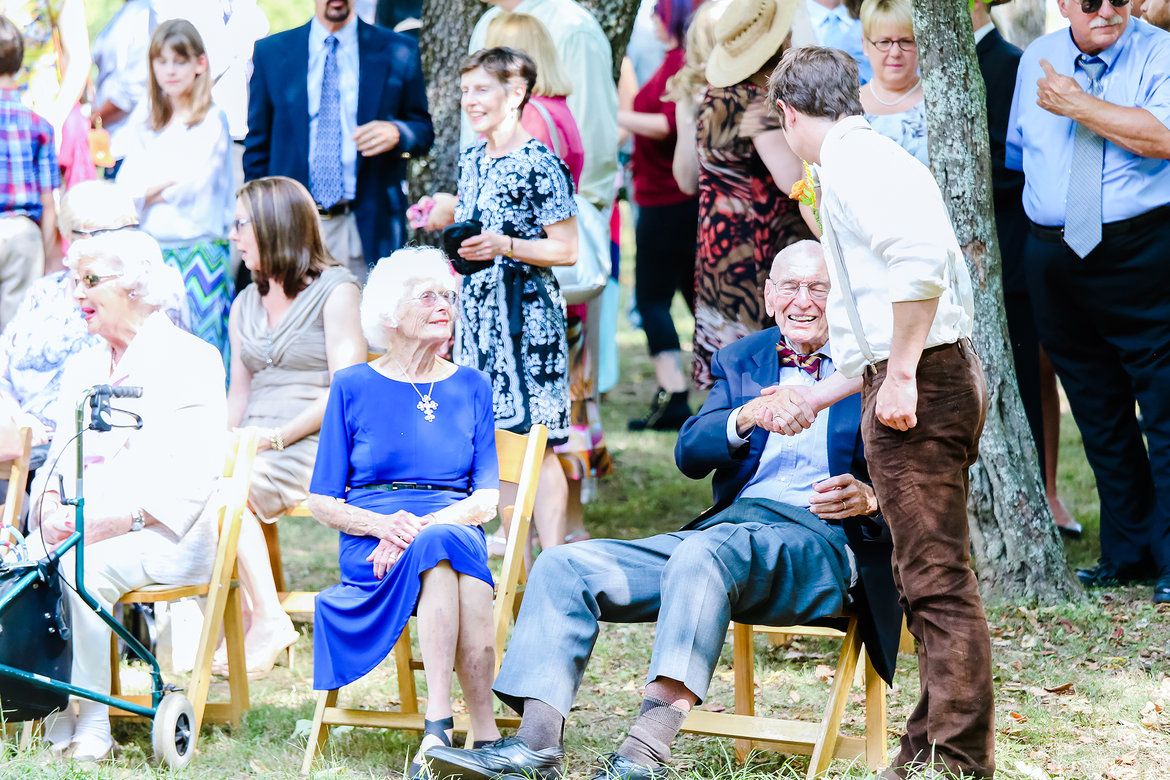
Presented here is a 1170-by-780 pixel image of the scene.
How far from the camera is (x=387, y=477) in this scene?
4.54 m

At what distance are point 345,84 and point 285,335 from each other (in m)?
1.73

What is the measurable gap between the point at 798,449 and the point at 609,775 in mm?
1219

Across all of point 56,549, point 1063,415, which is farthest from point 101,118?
point 1063,415

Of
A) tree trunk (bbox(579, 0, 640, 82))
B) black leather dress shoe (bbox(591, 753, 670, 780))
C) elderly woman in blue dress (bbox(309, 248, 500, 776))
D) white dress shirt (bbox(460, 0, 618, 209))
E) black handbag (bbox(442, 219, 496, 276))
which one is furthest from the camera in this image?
tree trunk (bbox(579, 0, 640, 82))

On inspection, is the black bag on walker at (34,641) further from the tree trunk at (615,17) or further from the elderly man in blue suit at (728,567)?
the tree trunk at (615,17)

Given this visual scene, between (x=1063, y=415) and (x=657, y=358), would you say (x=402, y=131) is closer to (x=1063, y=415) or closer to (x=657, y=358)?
(x=657, y=358)

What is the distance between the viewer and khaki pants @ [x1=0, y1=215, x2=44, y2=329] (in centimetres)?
684

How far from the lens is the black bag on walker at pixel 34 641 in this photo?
4109 mm

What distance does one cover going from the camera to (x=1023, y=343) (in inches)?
258

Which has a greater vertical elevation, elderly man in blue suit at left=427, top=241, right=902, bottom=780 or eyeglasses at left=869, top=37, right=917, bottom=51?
eyeglasses at left=869, top=37, right=917, bottom=51

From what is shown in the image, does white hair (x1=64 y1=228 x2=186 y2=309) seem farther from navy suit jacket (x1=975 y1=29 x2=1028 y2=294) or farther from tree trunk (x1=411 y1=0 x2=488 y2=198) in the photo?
navy suit jacket (x1=975 y1=29 x2=1028 y2=294)

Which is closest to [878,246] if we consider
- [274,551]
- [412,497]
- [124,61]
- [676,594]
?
[676,594]

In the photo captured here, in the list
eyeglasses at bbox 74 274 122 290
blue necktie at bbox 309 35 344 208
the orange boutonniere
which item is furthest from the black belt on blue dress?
blue necktie at bbox 309 35 344 208

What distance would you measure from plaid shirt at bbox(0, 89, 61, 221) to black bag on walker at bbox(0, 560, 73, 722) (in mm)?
3237
